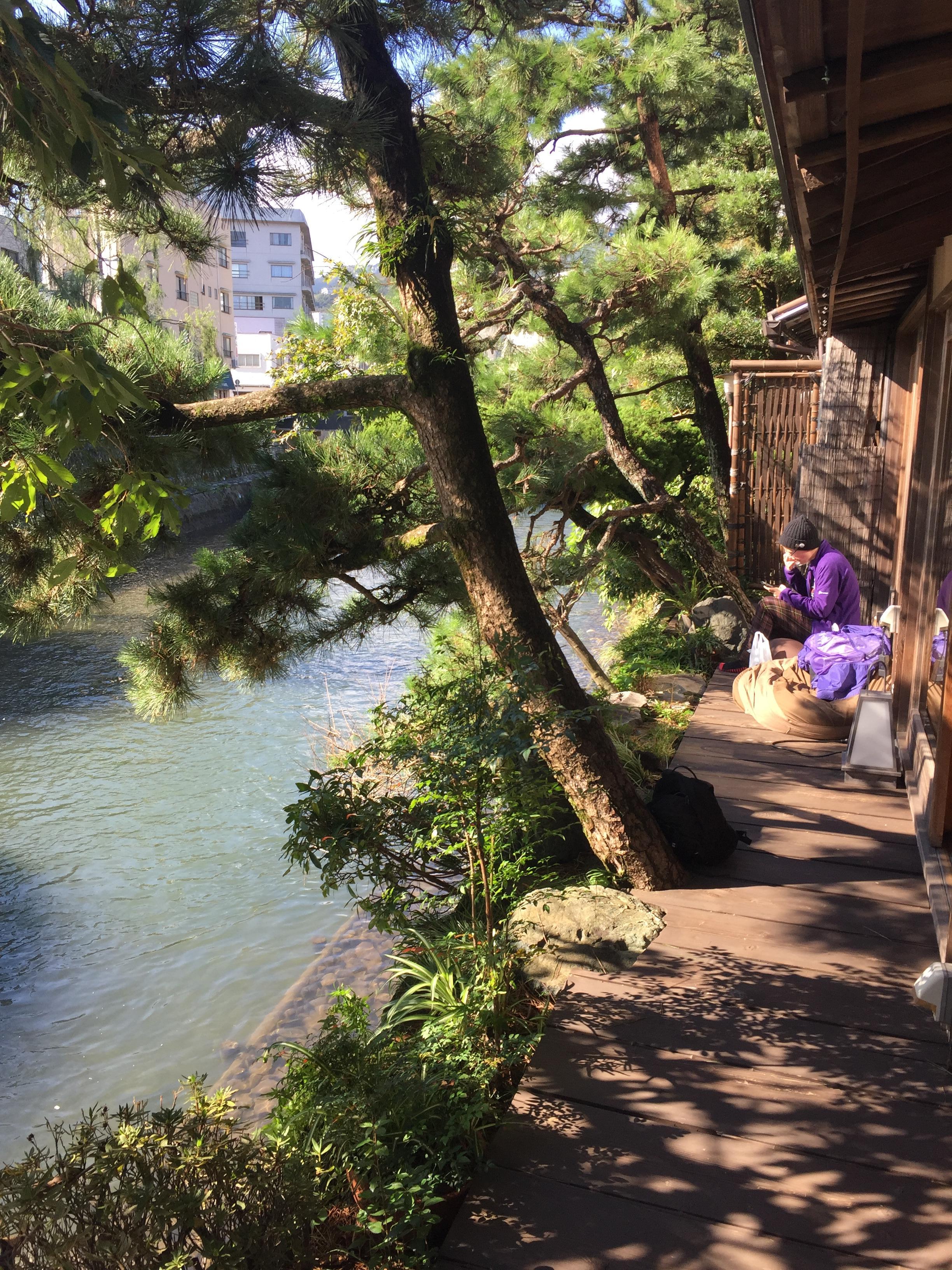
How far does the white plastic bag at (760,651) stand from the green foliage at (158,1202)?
4.43 meters

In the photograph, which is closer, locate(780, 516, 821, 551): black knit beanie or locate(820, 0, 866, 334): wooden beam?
locate(820, 0, 866, 334): wooden beam

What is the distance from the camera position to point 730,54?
33.3ft

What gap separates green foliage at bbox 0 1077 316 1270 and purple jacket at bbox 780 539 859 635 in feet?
14.8

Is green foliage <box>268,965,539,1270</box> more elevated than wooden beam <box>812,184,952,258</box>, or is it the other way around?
wooden beam <box>812,184,952,258</box>

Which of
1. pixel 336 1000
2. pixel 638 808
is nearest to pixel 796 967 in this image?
pixel 638 808

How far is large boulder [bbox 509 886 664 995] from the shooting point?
3.33 meters

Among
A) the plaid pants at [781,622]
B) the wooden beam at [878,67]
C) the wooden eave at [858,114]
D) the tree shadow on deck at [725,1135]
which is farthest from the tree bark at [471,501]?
the plaid pants at [781,622]

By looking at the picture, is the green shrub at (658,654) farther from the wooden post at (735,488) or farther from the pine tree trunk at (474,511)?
the pine tree trunk at (474,511)

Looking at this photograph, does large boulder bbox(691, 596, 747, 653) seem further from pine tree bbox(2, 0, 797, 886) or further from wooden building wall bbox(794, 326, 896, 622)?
pine tree bbox(2, 0, 797, 886)

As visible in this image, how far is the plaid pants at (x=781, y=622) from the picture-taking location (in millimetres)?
6383

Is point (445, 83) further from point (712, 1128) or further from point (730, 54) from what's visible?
point (712, 1128)

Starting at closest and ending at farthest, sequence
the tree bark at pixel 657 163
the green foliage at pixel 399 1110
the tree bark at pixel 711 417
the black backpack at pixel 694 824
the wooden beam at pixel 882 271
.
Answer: the green foliage at pixel 399 1110 < the black backpack at pixel 694 824 < the wooden beam at pixel 882 271 < the tree bark at pixel 657 163 < the tree bark at pixel 711 417

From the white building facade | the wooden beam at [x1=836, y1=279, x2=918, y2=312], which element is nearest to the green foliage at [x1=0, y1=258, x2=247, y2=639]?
the wooden beam at [x1=836, y1=279, x2=918, y2=312]

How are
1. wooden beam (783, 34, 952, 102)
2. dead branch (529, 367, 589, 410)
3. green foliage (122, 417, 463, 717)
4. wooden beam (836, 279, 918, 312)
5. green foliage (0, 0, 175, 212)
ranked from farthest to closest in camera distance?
dead branch (529, 367, 589, 410)
wooden beam (836, 279, 918, 312)
green foliage (122, 417, 463, 717)
wooden beam (783, 34, 952, 102)
green foliage (0, 0, 175, 212)
